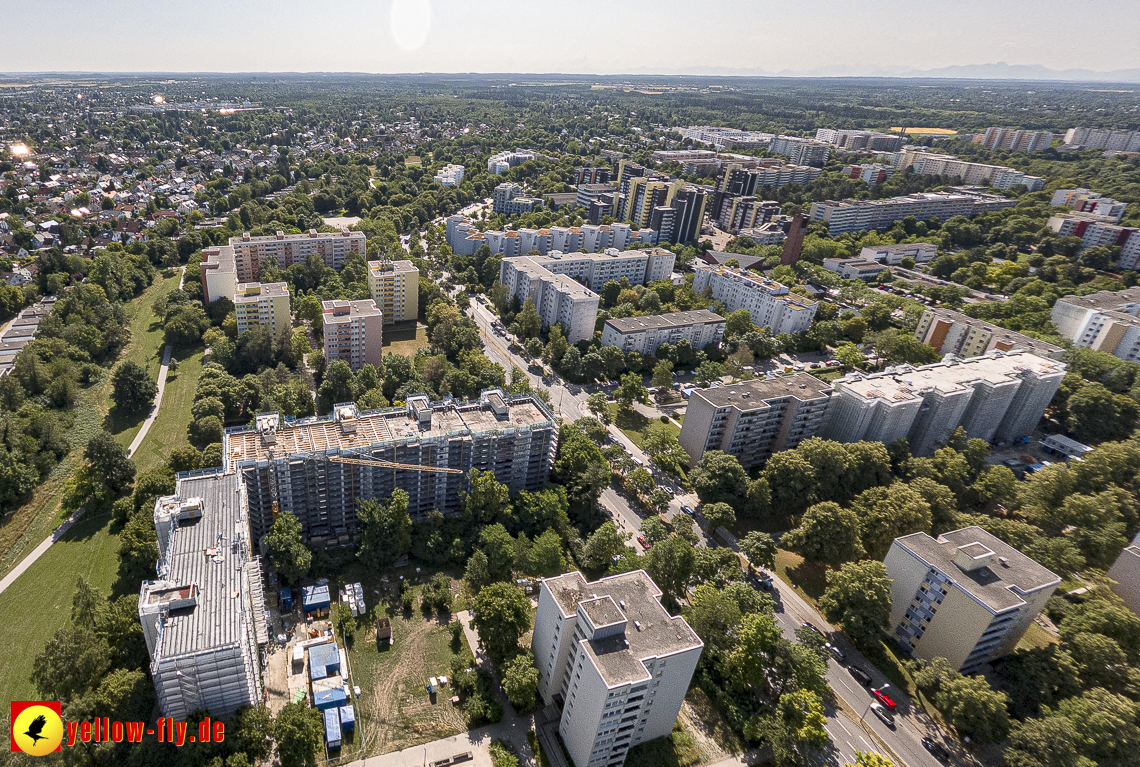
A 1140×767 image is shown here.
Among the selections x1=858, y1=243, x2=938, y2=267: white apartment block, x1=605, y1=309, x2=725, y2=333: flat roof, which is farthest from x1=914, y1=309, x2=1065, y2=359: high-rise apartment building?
x1=858, y1=243, x2=938, y2=267: white apartment block

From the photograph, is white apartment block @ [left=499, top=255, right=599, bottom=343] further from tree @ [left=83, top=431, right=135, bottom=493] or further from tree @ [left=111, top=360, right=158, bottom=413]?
tree @ [left=83, top=431, right=135, bottom=493]

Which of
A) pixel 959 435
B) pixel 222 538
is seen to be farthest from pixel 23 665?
pixel 959 435

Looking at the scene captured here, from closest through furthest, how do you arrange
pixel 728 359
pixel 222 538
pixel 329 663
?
pixel 222 538, pixel 329 663, pixel 728 359

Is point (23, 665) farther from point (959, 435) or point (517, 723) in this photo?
point (959, 435)

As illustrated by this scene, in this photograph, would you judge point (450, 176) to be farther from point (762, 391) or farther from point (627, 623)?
point (627, 623)

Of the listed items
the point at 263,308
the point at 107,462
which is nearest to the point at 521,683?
the point at 107,462

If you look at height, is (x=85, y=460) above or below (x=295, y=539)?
below
